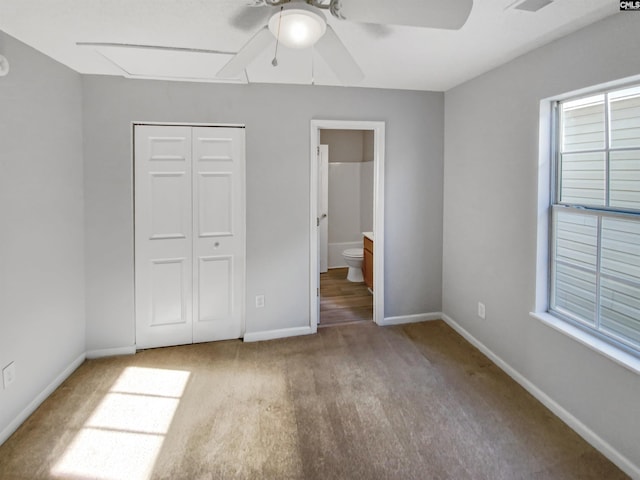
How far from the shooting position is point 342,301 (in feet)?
14.5

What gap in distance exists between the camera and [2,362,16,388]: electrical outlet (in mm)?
2078

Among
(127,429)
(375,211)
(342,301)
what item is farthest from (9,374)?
(342,301)

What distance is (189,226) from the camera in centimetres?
318

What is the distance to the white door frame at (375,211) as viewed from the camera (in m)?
3.36

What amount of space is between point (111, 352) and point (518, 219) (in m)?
3.42

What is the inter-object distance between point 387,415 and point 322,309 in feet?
6.37

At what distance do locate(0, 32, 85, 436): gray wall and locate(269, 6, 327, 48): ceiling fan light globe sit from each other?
173 centimetres

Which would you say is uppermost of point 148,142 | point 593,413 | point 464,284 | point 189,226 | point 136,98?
point 136,98

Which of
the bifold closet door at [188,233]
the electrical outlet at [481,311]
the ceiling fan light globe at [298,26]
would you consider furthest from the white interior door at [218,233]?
the electrical outlet at [481,311]

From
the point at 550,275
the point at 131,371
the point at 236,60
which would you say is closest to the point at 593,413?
the point at 550,275

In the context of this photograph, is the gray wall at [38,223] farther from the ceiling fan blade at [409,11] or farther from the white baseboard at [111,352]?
the ceiling fan blade at [409,11]

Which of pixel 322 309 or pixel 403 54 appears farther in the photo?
pixel 322 309

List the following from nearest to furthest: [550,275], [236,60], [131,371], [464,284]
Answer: [236,60] < [550,275] < [131,371] < [464,284]

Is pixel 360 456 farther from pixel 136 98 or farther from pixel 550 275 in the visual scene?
pixel 136 98
